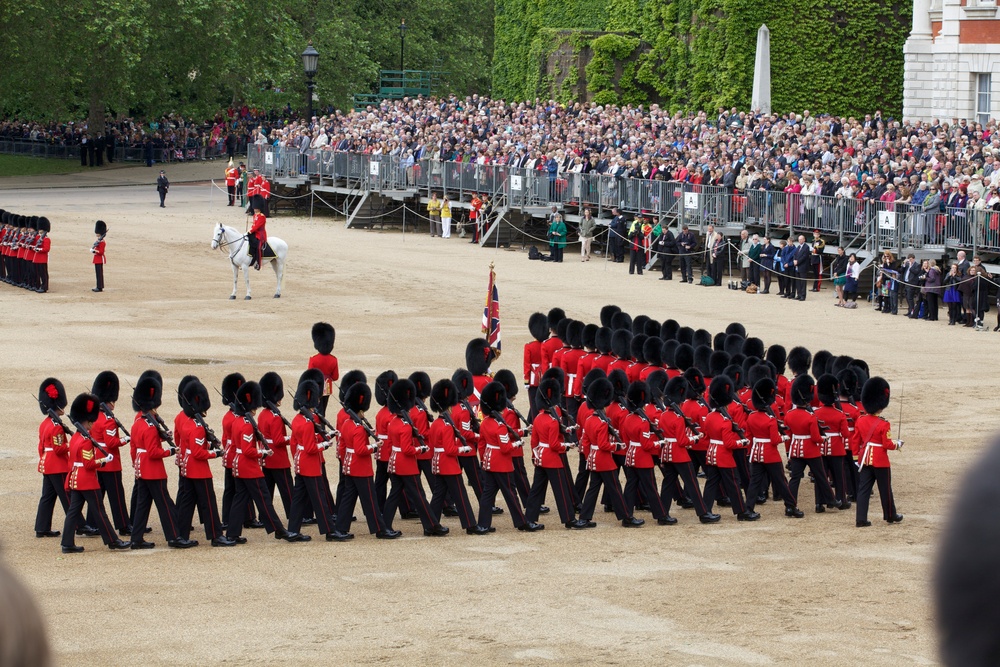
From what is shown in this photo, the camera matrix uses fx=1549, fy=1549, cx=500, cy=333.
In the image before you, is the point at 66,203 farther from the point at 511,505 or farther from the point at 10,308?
the point at 511,505

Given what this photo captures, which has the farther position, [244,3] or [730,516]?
[244,3]

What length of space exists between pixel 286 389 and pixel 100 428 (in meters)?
6.23

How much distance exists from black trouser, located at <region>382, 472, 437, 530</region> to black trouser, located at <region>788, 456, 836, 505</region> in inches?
119

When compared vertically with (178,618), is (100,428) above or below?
above

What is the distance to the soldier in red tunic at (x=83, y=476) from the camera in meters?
10.6

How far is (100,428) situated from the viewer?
10789 millimetres

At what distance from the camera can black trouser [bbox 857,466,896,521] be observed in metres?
11.6

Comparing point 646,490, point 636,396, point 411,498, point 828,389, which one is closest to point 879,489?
point 828,389

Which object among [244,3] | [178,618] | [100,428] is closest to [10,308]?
[100,428]

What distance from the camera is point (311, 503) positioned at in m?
11.2

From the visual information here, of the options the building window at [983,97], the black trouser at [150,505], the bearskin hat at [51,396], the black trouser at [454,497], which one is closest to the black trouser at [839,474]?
the black trouser at [454,497]

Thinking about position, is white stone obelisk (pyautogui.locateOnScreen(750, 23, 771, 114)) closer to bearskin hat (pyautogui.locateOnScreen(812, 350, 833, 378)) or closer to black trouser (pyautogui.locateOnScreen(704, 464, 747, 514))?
bearskin hat (pyautogui.locateOnScreen(812, 350, 833, 378))

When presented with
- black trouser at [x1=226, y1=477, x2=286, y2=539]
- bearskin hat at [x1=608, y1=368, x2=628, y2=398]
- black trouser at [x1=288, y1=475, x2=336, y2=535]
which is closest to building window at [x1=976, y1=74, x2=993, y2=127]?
bearskin hat at [x1=608, y1=368, x2=628, y2=398]

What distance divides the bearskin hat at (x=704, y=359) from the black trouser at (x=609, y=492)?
7.11 feet
